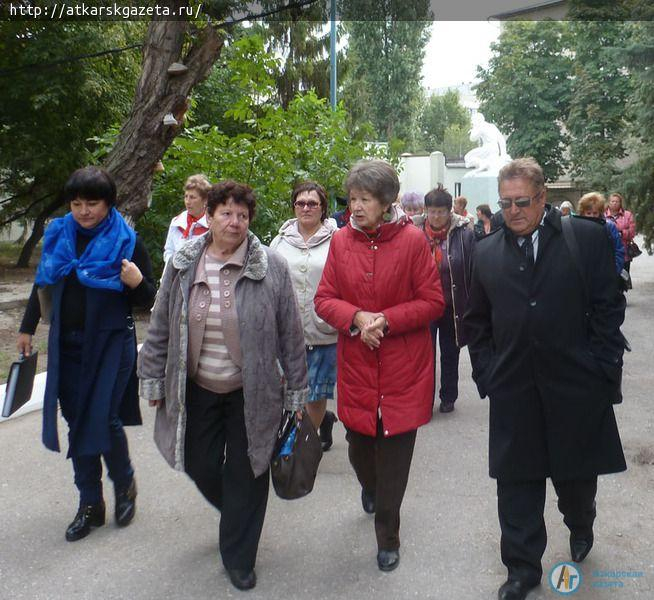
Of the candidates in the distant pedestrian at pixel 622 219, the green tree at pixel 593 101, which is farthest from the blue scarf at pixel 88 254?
the green tree at pixel 593 101

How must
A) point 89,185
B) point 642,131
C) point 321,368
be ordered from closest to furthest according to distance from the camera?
point 89,185, point 321,368, point 642,131

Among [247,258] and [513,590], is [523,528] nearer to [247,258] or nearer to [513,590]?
[513,590]

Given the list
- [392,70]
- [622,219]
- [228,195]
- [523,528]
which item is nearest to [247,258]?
[228,195]

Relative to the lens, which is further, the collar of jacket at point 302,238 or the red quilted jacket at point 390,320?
the collar of jacket at point 302,238

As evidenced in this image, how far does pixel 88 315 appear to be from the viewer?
3.47m

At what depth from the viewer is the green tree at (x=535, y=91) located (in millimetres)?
39875

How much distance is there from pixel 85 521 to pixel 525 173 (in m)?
2.79

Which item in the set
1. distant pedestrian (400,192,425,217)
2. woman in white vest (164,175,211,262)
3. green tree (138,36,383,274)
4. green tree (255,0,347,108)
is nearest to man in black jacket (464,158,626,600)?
woman in white vest (164,175,211,262)

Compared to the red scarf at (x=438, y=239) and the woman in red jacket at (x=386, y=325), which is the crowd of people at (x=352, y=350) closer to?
the woman in red jacket at (x=386, y=325)

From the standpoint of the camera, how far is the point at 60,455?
4918 mm

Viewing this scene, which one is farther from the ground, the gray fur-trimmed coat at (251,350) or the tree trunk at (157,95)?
the tree trunk at (157,95)

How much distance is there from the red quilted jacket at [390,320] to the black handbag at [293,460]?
263 mm

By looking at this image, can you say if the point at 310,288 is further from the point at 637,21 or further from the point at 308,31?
the point at 308,31

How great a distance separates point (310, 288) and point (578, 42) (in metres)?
36.1
